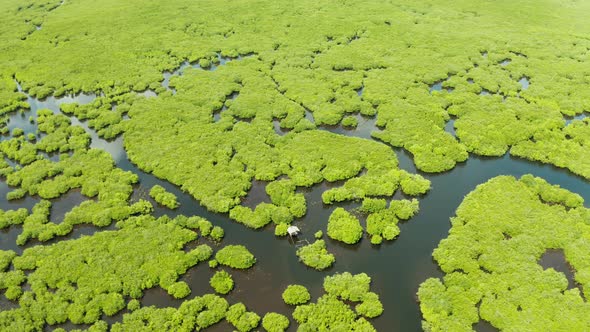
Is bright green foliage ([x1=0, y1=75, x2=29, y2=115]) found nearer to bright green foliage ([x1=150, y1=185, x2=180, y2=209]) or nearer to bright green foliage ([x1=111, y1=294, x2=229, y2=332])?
bright green foliage ([x1=150, y1=185, x2=180, y2=209])

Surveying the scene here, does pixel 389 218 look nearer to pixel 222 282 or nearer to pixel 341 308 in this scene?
pixel 341 308

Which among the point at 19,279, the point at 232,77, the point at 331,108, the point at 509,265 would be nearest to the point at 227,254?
the point at 19,279

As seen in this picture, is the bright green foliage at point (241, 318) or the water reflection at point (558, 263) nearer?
the bright green foliage at point (241, 318)

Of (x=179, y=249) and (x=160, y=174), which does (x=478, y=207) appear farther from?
(x=160, y=174)

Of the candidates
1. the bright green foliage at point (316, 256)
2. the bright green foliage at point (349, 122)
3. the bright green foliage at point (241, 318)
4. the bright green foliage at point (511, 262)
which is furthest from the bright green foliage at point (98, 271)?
the bright green foliage at point (349, 122)

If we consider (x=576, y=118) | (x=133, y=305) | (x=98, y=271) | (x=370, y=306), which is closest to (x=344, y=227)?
(x=370, y=306)

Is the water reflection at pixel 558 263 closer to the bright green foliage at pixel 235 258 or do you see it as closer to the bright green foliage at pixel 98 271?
the bright green foliage at pixel 235 258

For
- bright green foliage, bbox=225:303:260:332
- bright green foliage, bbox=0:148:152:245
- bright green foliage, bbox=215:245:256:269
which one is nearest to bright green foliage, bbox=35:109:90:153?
bright green foliage, bbox=0:148:152:245
